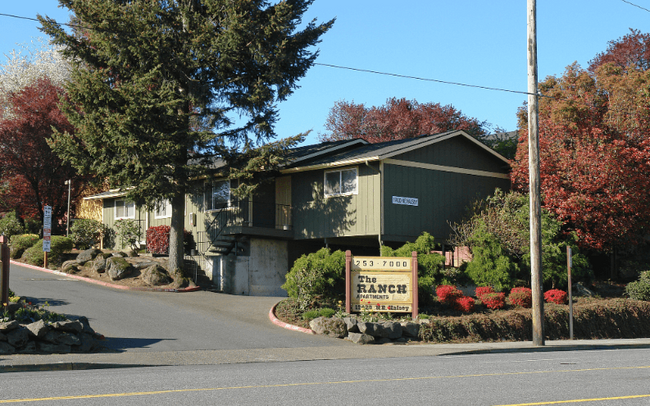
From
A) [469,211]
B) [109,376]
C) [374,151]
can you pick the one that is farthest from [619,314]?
[109,376]

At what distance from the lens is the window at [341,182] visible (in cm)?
2464

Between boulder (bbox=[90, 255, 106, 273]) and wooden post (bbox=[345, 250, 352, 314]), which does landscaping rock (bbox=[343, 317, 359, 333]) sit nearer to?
wooden post (bbox=[345, 250, 352, 314])

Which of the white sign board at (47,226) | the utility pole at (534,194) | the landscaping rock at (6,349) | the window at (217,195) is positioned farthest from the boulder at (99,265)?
the utility pole at (534,194)

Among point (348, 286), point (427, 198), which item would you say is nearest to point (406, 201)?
point (427, 198)

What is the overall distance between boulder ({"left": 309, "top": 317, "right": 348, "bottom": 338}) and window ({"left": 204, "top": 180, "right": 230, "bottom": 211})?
437 inches

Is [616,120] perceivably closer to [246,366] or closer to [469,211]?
[469,211]

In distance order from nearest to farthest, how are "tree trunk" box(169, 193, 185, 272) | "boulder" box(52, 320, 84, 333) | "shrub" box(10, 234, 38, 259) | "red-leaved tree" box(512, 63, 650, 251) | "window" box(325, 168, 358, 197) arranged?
1. "boulder" box(52, 320, 84, 333)
2. "red-leaved tree" box(512, 63, 650, 251)
3. "window" box(325, 168, 358, 197)
4. "tree trunk" box(169, 193, 185, 272)
5. "shrub" box(10, 234, 38, 259)

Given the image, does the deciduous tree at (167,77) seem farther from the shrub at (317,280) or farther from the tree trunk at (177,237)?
the shrub at (317,280)

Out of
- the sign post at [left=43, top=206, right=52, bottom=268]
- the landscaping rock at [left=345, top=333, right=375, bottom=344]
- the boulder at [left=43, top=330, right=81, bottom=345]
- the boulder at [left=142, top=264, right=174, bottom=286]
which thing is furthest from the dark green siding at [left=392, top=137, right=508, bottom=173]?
the boulder at [left=43, top=330, right=81, bottom=345]

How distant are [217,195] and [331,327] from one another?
490 inches

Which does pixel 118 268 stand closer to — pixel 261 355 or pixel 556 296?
pixel 261 355

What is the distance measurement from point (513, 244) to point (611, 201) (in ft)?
12.1

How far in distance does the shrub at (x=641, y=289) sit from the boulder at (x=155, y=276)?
54.2ft

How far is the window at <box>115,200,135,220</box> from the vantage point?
110 ft
